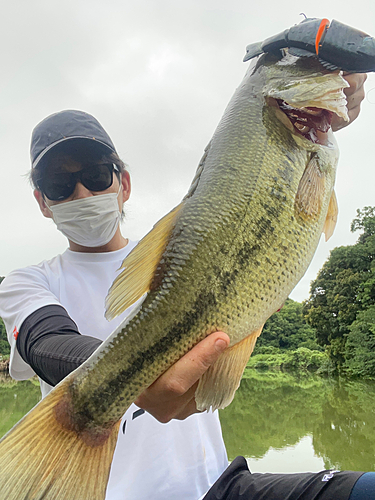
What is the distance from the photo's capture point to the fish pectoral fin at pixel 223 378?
4.79 feet

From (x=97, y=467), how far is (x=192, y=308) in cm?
70

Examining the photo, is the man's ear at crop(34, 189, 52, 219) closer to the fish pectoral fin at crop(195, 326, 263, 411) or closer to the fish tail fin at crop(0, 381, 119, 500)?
the fish tail fin at crop(0, 381, 119, 500)

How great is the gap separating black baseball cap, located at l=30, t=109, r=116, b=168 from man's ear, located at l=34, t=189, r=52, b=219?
26 cm

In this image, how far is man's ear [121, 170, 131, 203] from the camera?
10.8ft

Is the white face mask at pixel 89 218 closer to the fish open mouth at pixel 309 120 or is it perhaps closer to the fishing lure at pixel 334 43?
the fish open mouth at pixel 309 120

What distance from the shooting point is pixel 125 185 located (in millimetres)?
3359

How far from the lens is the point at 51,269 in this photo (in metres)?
2.93

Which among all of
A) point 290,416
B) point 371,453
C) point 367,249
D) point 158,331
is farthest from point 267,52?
point 367,249

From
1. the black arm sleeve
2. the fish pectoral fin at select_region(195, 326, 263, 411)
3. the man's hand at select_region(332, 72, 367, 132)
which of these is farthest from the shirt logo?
the man's hand at select_region(332, 72, 367, 132)

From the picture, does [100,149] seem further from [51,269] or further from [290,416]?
[290,416]

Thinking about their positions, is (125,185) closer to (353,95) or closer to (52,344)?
(52,344)

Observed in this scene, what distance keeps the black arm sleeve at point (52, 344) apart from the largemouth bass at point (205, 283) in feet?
0.97

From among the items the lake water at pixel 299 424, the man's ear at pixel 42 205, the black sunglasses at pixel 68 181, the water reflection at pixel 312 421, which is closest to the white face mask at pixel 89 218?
the black sunglasses at pixel 68 181

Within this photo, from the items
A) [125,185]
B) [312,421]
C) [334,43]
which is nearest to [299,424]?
[312,421]
